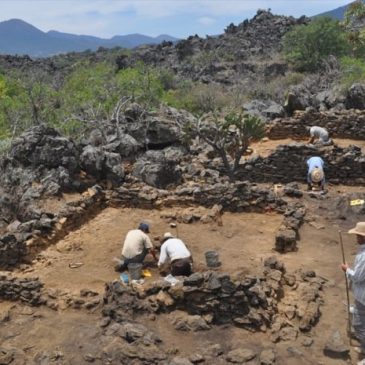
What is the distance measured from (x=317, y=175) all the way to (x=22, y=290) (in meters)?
8.30

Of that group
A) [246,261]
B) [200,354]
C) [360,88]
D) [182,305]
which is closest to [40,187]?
[246,261]

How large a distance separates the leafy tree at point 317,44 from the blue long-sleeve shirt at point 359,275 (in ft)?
135

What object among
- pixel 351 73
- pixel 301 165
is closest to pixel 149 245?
pixel 301 165

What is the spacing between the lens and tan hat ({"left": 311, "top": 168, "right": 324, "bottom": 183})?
45.6 feet

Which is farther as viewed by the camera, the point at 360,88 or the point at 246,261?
the point at 360,88

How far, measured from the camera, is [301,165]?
620 inches

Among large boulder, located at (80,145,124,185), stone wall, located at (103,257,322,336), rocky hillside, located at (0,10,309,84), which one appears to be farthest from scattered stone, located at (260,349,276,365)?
rocky hillside, located at (0,10,309,84)

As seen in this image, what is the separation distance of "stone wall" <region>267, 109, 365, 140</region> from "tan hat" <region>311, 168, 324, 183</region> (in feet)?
23.0

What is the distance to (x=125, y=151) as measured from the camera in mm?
17438

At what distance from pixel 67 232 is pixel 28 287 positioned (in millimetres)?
3219

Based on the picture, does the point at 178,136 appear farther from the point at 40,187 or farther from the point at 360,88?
the point at 360,88

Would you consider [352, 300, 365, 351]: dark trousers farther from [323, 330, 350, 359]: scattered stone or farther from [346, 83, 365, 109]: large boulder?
[346, 83, 365, 109]: large boulder

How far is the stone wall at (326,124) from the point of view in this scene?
2011 cm

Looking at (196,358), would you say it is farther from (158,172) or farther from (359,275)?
(158,172)
